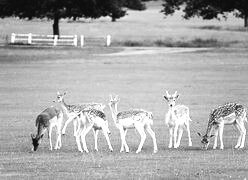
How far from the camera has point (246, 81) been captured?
46500 mm

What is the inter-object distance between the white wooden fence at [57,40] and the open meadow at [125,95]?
287cm

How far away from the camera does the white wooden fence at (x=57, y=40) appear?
7925 cm

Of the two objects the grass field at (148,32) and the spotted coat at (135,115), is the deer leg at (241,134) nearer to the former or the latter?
the spotted coat at (135,115)

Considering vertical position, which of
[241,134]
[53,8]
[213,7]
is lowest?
[241,134]

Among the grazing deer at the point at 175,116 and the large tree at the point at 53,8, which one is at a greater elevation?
the large tree at the point at 53,8

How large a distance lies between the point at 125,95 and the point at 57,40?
41.8 meters

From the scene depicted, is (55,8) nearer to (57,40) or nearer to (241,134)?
(57,40)

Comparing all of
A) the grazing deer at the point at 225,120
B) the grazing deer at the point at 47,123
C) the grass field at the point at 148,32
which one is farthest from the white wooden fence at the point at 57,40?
the grazing deer at the point at 225,120

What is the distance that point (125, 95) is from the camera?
38.4 meters

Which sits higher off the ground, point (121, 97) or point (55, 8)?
point (55, 8)

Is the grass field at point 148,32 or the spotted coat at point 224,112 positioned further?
the grass field at point 148,32

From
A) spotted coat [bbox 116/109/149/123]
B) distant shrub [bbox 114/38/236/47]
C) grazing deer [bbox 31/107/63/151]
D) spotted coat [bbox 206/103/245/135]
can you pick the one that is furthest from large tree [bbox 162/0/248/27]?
spotted coat [bbox 116/109/149/123]

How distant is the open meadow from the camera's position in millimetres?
17391

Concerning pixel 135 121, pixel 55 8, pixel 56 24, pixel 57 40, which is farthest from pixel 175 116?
pixel 56 24
